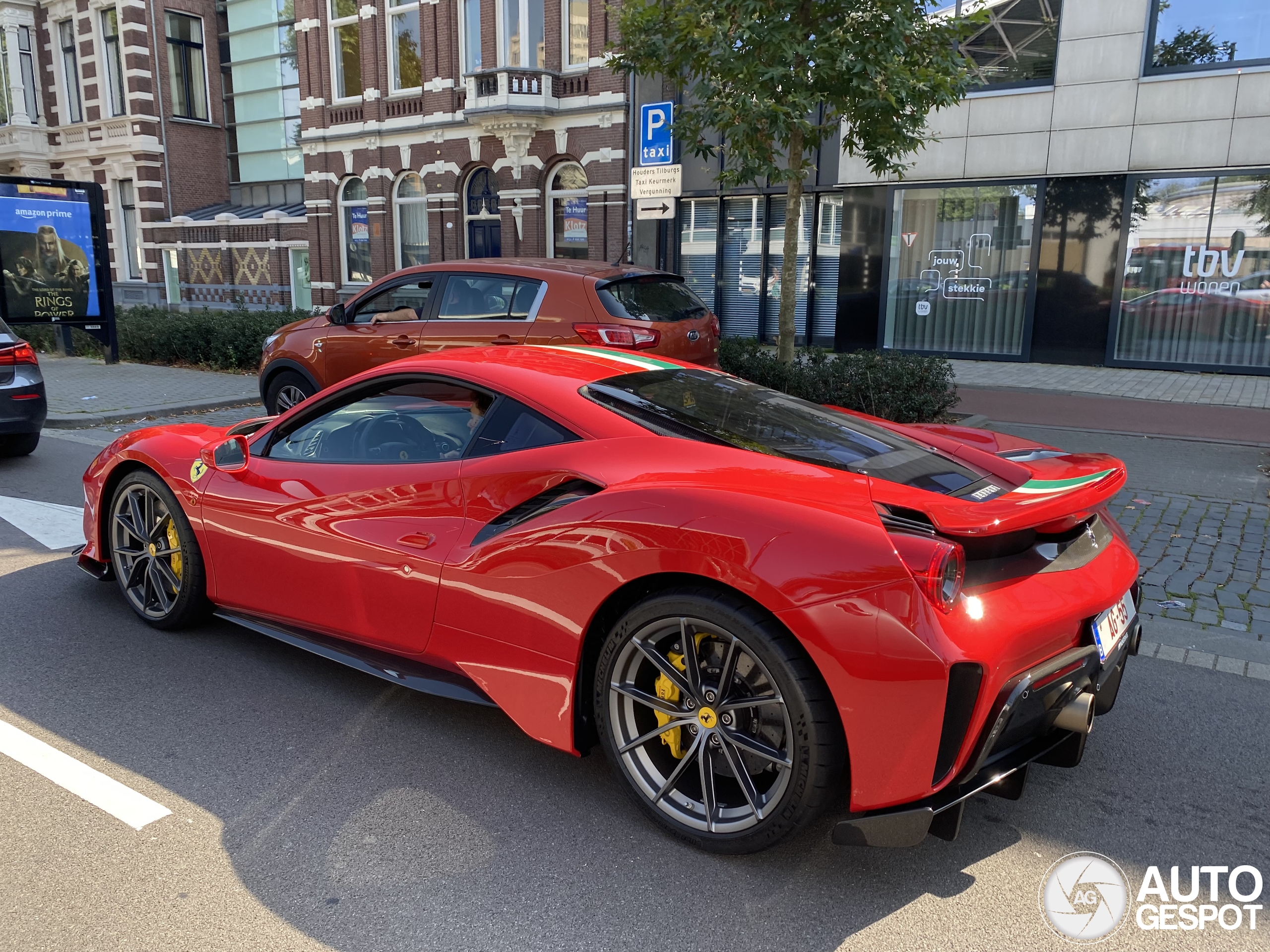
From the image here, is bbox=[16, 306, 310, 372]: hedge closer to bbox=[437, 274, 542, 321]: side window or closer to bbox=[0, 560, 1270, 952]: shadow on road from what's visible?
bbox=[437, 274, 542, 321]: side window

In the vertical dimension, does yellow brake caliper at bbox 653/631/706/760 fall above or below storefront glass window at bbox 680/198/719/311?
below

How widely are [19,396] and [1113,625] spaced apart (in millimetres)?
8375

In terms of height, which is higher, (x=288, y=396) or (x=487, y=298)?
(x=487, y=298)

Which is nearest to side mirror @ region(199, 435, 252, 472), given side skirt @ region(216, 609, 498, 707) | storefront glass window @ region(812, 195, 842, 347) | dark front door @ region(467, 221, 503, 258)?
side skirt @ region(216, 609, 498, 707)

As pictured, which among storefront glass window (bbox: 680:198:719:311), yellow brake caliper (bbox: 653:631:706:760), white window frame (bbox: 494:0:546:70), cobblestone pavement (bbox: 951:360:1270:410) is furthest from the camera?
white window frame (bbox: 494:0:546:70)

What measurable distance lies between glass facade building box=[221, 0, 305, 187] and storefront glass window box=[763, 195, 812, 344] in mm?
17337

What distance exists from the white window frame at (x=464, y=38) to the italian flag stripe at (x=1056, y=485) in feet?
72.9

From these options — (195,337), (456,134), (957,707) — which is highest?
(456,134)

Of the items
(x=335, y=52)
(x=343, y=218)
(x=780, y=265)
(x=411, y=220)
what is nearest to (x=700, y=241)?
(x=780, y=265)

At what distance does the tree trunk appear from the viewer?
1009 cm

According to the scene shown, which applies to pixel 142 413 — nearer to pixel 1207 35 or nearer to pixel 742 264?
pixel 742 264

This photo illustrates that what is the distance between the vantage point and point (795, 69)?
30.1 ft

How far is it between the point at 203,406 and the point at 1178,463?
10.0 meters

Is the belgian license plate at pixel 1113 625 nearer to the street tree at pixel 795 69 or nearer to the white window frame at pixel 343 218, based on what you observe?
the street tree at pixel 795 69
